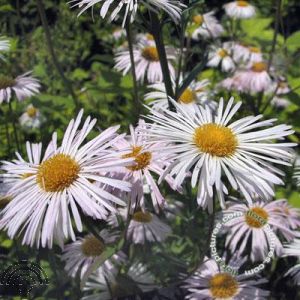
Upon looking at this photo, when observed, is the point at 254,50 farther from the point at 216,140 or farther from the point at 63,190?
the point at 63,190

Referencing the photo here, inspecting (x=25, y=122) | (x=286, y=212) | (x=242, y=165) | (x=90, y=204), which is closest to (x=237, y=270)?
(x=286, y=212)

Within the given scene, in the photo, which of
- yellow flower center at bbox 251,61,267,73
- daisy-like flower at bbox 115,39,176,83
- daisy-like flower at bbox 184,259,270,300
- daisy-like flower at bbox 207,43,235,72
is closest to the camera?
daisy-like flower at bbox 184,259,270,300

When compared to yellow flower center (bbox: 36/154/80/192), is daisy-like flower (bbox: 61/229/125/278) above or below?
below

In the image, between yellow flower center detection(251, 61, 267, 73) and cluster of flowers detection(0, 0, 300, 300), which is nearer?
cluster of flowers detection(0, 0, 300, 300)

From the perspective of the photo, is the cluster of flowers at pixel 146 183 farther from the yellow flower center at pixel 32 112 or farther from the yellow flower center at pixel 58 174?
the yellow flower center at pixel 32 112

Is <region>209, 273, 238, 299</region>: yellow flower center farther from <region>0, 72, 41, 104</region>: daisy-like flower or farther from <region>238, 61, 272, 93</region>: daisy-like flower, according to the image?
<region>238, 61, 272, 93</region>: daisy-like flower

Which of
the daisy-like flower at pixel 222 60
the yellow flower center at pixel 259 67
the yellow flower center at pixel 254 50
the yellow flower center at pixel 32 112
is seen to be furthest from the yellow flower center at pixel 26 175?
the yellow flower center at pixel 254 50

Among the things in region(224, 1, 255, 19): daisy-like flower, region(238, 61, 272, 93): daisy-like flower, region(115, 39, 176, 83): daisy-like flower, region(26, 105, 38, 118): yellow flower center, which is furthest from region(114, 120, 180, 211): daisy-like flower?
region(224, 1, 255, 19): daisy-like flower
